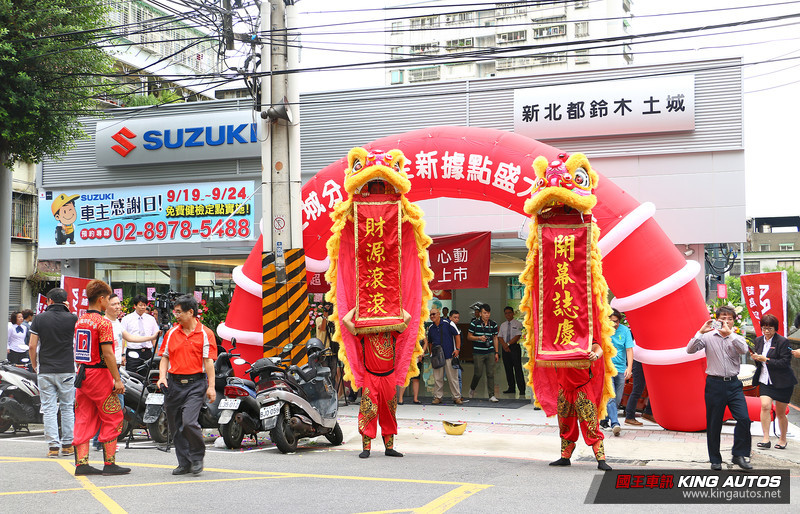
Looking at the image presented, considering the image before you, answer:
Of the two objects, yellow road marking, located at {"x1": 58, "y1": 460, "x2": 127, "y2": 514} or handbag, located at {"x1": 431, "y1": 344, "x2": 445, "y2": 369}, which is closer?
yellow road marking, located at {"x1": 58, "y1": 460, "x2": 127, "y2": 514}

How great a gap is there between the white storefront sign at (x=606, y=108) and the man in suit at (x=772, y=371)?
5.97m

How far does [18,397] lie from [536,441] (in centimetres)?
666

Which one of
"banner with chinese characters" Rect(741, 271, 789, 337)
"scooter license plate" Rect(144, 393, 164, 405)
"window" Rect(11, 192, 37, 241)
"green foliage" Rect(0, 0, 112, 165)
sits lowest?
"scooter license plate" Rect(144, 393, 164, 405)

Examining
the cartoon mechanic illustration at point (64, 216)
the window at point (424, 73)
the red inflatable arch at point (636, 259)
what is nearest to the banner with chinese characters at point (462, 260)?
the red inflatable arch at point (636, 259)

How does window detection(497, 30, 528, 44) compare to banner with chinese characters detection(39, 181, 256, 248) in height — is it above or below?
above

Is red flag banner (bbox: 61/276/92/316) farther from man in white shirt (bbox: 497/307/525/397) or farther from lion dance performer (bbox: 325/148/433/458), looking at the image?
man in white shirt (bbox: 497/307/525/397)

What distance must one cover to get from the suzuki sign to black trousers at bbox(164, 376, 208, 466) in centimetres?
967

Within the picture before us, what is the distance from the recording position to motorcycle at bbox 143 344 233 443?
9.04 meters

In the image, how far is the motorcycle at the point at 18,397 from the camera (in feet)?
33.8

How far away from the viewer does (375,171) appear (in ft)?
29.6

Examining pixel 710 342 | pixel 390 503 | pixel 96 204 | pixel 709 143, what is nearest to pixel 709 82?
pixel 709 143

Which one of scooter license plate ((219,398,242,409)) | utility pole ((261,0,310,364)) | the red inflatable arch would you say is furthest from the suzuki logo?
scooter license plate ((219,398,242,409))

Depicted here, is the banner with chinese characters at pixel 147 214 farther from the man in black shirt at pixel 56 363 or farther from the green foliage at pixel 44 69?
the man in black shirt at pixel 56 363

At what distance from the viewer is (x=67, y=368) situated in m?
8.65
